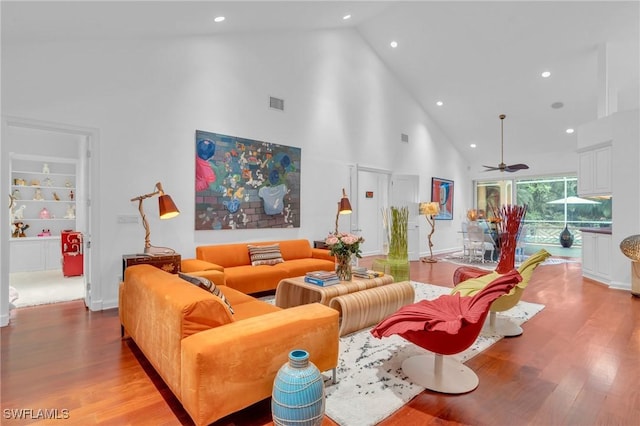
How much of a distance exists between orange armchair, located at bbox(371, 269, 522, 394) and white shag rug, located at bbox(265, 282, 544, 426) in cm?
16

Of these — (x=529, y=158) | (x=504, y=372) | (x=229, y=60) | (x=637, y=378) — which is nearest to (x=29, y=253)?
(x=229, y=60)

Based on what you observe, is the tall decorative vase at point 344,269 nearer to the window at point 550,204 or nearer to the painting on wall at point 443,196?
the painting on wall at point 443,196

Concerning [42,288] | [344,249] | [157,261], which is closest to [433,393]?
[344,249]

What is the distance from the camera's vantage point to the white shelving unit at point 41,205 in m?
6.29

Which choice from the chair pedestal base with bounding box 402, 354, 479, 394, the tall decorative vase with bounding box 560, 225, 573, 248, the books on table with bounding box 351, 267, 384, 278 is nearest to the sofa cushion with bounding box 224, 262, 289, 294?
the books on table with bounding box 351, 267, 384, 278

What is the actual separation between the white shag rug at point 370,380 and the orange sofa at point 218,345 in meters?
0.22

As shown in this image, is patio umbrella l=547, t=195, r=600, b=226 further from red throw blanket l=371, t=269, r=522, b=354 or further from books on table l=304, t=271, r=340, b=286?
books on table l=304, t=271, r=340, b=286

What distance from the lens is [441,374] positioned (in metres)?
2.38

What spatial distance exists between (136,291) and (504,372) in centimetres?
292

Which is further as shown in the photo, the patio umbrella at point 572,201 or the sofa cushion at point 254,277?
the patio umbrella at point 572,201

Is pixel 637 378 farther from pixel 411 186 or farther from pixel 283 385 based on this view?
pixel 411 186

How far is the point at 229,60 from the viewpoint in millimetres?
5152

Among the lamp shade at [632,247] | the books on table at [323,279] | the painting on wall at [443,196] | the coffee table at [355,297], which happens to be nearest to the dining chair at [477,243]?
the painting on wall at [443,196]

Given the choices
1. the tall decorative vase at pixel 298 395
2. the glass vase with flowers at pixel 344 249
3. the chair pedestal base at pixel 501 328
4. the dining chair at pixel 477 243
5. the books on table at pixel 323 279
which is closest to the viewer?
the tall decorative vase at pixel 298 395
